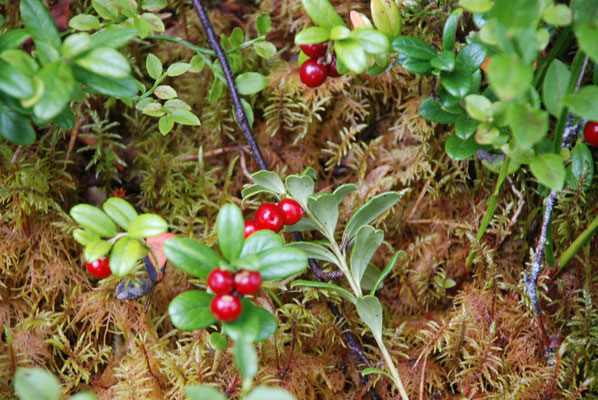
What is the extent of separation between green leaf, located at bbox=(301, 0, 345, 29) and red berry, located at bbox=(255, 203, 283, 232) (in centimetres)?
61

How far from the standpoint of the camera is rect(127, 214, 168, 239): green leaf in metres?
1.27

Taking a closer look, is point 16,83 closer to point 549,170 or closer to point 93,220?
point 93,220

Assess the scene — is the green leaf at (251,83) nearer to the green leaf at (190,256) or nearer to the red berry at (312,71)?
the red berry at (312,71)

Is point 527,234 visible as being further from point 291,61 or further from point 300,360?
point 291,61

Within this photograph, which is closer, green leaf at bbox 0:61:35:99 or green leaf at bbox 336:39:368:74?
green leaf at bbox 0:61:35:99

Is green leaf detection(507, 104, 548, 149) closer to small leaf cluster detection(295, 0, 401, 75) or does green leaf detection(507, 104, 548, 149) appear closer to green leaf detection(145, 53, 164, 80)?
small leaf cluster detection(295, 0, 401, 75)

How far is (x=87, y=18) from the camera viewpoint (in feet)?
5.48

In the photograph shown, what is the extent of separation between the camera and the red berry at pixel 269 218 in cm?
154

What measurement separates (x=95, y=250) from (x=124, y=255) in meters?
0.08

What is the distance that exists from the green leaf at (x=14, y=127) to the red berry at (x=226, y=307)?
2.60 ft

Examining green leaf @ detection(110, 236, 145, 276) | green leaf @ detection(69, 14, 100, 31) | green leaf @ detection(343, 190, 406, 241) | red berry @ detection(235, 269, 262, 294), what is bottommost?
green leaf @ detection(343, 190, 406, 241)

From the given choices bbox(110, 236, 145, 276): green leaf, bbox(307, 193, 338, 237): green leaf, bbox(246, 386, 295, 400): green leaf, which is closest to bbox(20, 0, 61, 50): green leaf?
bbox(110, 236, 145, 276): green leaf

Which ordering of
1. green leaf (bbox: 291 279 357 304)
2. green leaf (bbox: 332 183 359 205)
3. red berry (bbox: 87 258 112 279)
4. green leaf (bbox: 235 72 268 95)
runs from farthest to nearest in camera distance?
green leaf (bbox: 235 72 268 95), green leaf (bbox: 332 183 359 205), green leaf (bbox: 291 279 357 304), red berry (bbox: 87 258 112 279)

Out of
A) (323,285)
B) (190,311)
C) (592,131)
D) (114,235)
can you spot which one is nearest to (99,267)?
(114,235)
